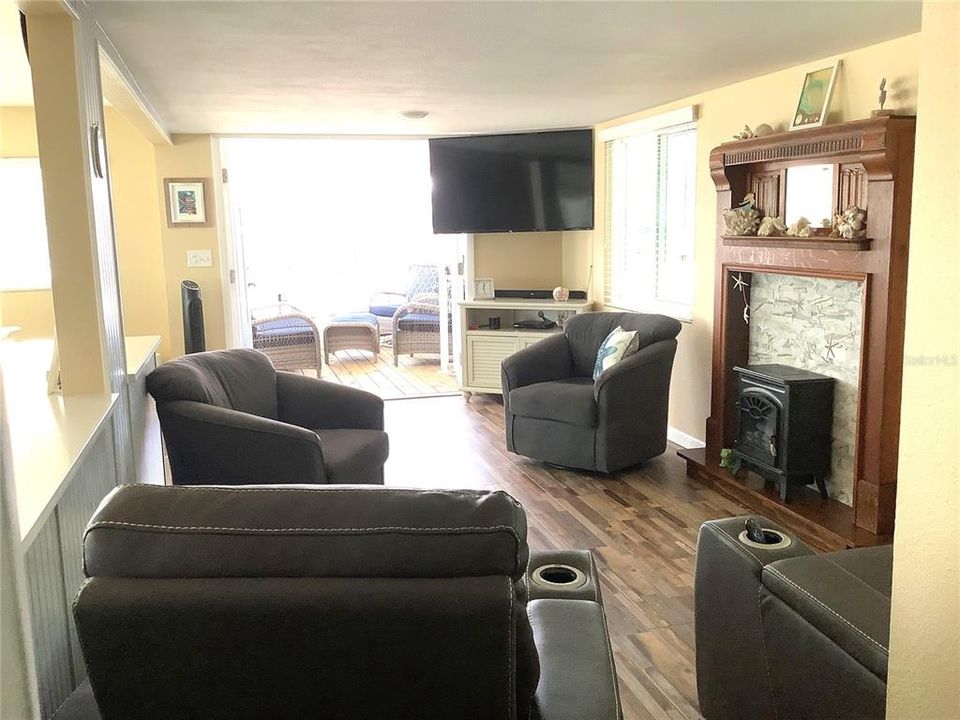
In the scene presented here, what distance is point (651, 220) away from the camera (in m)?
5.66

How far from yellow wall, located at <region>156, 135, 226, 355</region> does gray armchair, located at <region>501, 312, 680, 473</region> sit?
8.86ft

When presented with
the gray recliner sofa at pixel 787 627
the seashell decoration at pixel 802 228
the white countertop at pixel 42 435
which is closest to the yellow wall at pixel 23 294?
the white countertop at pixel 42 435

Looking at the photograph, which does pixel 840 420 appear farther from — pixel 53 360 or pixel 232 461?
pixel 53 360

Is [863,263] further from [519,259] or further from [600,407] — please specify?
[519,259]

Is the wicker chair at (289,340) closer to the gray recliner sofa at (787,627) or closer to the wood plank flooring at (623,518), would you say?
the wood plank flooring at (623,518)

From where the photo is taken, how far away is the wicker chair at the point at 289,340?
7.31 metres

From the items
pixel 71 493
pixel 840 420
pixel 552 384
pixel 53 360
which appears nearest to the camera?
pixel 71 493

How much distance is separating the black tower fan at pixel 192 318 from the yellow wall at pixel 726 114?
10.5ft

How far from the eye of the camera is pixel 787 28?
321 cm

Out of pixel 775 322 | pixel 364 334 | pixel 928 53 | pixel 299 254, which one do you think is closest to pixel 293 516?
pixel 928 53

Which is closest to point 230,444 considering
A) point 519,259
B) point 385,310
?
point 519,259

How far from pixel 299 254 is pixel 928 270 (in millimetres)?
9364

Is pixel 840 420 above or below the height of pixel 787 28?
below

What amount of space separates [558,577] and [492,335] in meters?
4.68
